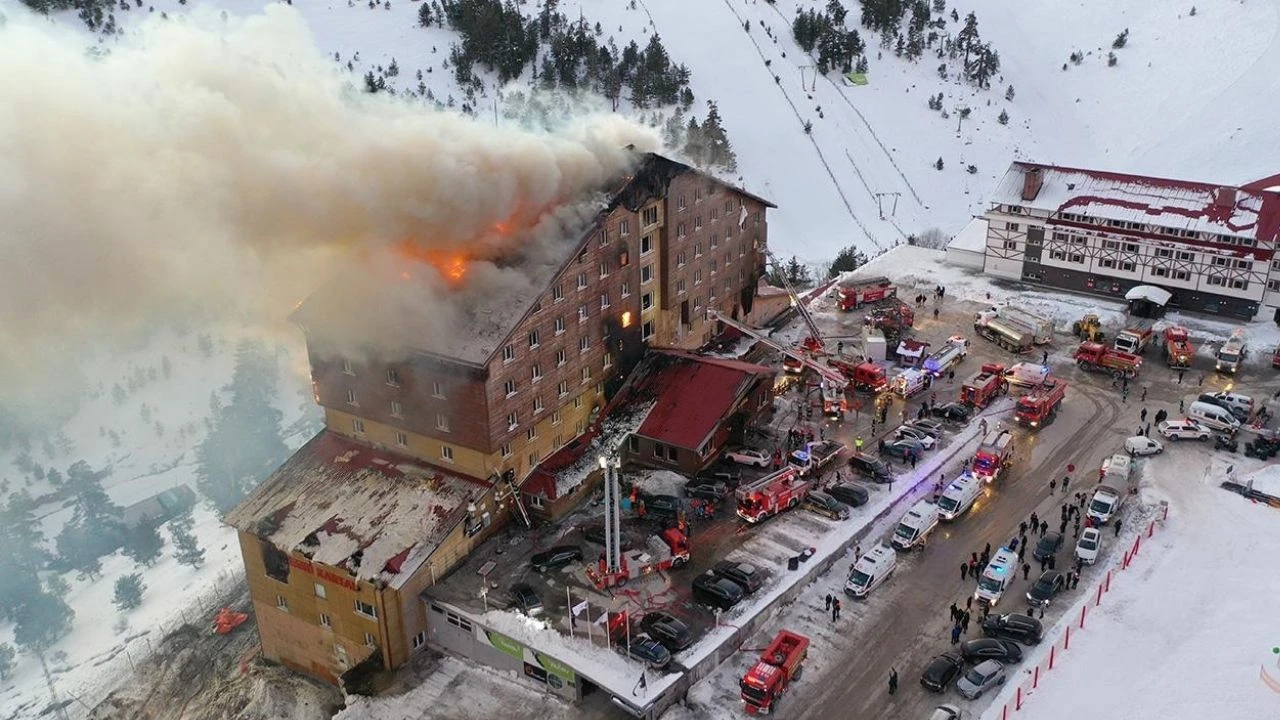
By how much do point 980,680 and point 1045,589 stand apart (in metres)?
6.50

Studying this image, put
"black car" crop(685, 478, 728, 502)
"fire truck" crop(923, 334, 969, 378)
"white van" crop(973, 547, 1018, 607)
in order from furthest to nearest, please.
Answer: "fire truck" crop(923, 334, 969, 378) < "black car" crop(685, 478, 728, 502) < "white van" crop(973, 547, 1018, 607)

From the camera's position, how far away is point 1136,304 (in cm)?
6794

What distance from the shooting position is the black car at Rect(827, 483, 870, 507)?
47031mm

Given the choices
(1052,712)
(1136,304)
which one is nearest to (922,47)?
(1136,304)

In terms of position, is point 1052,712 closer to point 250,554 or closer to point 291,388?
point 250,554

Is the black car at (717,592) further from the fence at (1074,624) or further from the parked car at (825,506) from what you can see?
the fence at (1074,624)

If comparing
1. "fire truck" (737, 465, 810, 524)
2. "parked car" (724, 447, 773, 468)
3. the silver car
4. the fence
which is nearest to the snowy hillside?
"parked car" (724, 447, 773, 468)

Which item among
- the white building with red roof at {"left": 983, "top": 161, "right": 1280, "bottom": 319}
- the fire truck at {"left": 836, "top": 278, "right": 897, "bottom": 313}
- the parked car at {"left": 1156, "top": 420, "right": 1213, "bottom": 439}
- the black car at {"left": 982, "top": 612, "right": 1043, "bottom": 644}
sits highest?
the white building with red roof at {"left": 983, "top": 161, "right": 1280, "bottom": 319}

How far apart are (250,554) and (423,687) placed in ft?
34.7

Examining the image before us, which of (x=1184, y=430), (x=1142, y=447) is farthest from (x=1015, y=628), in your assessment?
(x=1184, y=430)

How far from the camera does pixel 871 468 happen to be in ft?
162

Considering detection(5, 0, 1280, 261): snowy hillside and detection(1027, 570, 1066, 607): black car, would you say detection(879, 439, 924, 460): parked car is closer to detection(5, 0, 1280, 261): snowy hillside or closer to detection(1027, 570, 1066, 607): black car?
detection(1027, 570, 1066, 607): black car

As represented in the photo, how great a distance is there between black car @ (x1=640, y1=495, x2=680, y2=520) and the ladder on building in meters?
5.26

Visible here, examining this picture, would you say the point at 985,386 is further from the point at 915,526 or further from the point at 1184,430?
the point at 915,526
